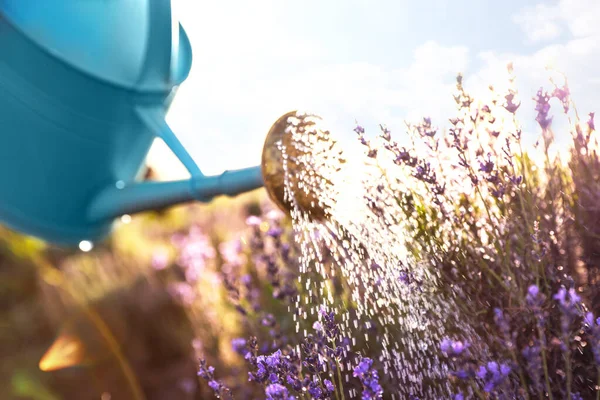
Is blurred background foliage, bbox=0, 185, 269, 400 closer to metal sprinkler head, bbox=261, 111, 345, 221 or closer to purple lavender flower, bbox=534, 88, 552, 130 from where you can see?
metal sprinkler head, bbox=261, 111, 345, 221

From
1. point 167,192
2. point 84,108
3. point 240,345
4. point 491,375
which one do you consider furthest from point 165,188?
point 491,375

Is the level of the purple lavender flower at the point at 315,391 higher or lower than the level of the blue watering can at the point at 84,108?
lower

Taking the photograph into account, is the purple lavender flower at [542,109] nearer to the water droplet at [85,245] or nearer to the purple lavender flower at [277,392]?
the purple lavender flower at [277,392]

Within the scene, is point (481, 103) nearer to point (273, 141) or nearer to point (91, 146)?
point (273, 141)

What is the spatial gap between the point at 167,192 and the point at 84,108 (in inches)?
16.3

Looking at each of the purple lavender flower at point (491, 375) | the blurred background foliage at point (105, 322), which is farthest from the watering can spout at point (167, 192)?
the purple lavender flower at point (491, 375)

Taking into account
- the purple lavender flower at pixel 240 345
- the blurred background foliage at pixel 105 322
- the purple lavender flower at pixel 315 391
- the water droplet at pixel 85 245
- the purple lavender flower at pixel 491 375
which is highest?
the water droplet at pixel 85 245

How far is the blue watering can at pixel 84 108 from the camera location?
1.99 metres

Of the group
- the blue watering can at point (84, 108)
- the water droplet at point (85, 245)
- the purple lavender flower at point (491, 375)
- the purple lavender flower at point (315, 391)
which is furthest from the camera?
the water droplet at point (85, 245)

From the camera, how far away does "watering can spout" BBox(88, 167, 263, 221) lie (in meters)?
1.75

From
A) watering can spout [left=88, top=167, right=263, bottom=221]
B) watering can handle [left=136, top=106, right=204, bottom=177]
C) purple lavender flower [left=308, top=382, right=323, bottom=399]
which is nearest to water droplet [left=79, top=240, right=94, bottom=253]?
watering can spout [left=88, top=167, right=263, bottom=221]

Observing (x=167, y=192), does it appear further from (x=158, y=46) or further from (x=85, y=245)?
(x=85, y=245)

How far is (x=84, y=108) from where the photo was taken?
2082 millimetres

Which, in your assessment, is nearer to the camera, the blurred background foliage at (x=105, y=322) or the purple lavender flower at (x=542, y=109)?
the purple lavender flower at (x=542, y=109)
